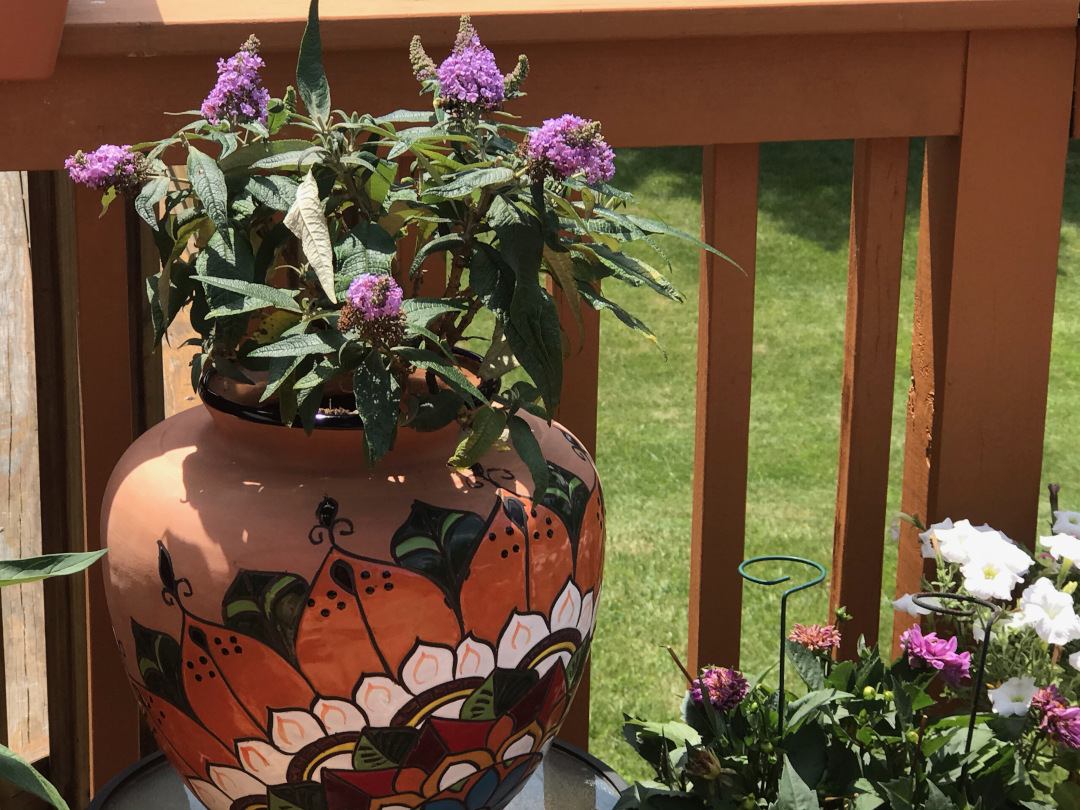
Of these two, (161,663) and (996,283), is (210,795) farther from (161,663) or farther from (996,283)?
(996,283)

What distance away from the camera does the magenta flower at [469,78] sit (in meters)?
0.89

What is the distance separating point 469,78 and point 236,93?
192mm

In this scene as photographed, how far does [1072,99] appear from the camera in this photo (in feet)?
4.58

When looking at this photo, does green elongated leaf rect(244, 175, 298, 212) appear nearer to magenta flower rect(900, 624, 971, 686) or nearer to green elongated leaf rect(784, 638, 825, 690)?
green elongated leaf rect(784, 638, 825, 690)

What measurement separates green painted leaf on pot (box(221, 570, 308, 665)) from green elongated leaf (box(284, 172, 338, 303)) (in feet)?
0.76

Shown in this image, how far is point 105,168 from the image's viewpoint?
92cm

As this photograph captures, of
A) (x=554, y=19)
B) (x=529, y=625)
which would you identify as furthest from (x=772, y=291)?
(x=529, y=625)

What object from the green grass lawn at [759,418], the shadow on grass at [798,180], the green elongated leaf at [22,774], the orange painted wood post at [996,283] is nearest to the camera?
the green elongated leaf at [22,774]

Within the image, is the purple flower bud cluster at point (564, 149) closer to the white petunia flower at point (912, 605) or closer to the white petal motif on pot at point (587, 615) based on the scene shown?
the white petal motif on pot at point (587, 615)

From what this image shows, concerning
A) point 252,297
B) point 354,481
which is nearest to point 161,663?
point 354,481

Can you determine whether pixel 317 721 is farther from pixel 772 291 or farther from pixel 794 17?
pixel 772 291

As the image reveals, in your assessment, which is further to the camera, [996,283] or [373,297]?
[996,283]

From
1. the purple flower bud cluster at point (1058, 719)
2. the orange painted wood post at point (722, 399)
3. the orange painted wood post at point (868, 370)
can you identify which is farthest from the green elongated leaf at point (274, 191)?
the purple flower bud cluster at point (1058, 719)

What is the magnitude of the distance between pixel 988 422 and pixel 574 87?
25.5 inches
